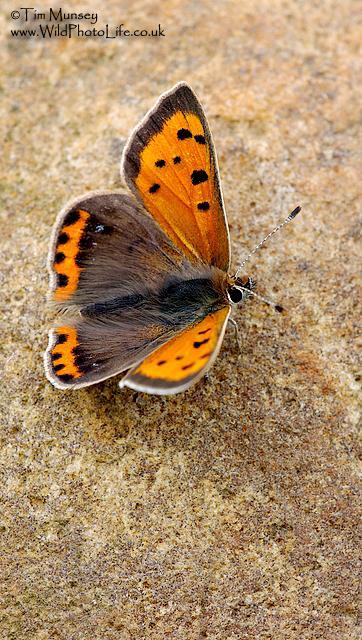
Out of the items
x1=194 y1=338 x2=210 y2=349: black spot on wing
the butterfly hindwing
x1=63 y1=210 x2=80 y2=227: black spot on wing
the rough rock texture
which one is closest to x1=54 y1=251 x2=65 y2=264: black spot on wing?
the butterfly hindwing

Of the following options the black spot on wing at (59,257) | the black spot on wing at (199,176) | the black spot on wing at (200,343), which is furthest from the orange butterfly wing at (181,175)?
the black spot on wing at (200,343)

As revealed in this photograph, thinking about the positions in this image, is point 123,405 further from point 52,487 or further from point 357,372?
point 357,372

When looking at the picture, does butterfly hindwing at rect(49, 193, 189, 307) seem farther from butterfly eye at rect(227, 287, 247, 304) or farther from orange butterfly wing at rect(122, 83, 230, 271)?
butterfly eye at rect(227, 287, 247, 304)

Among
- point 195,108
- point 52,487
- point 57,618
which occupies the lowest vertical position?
point 57,618

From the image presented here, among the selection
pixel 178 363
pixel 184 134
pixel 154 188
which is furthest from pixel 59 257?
pixel 178 363

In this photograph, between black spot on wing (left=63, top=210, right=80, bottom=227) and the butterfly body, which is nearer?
the butterfly body

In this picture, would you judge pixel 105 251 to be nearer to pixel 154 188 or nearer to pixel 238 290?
pixel 154 188

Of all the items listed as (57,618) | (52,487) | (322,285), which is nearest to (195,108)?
(322,285)
